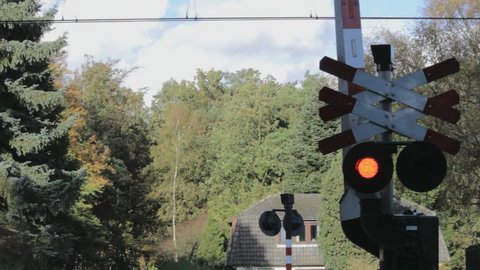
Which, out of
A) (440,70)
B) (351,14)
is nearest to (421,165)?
(440,70)

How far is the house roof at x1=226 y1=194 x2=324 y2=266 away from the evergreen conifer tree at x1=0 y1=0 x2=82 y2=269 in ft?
65.6

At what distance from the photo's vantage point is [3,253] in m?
19.8

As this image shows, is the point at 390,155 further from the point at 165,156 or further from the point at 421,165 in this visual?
the point at 165,156

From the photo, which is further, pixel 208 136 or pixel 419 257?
pixel 208 136

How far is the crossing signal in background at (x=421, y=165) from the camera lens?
14.7 ft

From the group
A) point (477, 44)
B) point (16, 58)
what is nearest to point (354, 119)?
point (16, 58)

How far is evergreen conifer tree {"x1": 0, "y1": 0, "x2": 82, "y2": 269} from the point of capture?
912 inches

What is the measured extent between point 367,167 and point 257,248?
140 feet

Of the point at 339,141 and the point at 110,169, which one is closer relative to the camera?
the point at 339,141

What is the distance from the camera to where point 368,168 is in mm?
4434

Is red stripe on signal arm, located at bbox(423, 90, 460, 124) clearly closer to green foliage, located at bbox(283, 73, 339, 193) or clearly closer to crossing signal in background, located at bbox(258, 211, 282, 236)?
crossing signal in background, located at bbox(258, 211, 282, 236)

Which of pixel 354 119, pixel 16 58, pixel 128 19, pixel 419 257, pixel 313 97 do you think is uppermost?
pixel 313 97

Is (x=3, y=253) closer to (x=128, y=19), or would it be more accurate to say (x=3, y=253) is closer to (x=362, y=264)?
→ (x=128, y=19)

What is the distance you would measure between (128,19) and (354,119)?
6.67 m
